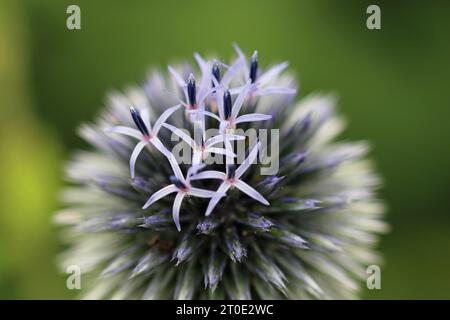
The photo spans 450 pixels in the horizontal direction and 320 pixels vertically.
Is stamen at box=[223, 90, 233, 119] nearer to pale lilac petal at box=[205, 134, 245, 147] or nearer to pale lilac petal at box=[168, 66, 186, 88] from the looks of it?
pale lilac petal at box=[205, 134, 245, 147]

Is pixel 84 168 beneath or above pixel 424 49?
beneath

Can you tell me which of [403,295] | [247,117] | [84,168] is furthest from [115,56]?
[403,295]

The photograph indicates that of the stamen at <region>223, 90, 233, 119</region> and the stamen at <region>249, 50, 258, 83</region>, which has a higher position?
the stamen at <region>249, 50, 258, 83</region>

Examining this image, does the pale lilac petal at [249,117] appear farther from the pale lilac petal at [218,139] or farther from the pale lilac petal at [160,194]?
the pale lilac petal at [160,194]

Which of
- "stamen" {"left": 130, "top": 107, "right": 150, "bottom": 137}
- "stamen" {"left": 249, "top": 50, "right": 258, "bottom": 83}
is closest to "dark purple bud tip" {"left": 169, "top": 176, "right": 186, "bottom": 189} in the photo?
"stamen" {"left": 130, "top": 107, "right": 150, "bottom": 137}

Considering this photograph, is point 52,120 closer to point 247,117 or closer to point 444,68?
point 247,117
